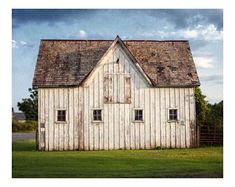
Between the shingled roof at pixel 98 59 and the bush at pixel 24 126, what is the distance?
183cm

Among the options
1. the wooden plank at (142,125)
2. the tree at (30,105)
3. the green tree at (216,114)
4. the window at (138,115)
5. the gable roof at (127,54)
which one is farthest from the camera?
the window at (138,115)

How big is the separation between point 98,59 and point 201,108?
5.26 metres

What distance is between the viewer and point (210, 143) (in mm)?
26281

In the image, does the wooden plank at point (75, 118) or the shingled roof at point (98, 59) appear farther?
the shingled roof at point (98, 59)

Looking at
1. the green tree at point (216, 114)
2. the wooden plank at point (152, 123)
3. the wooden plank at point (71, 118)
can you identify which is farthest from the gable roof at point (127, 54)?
the green tree at point (216, 114)

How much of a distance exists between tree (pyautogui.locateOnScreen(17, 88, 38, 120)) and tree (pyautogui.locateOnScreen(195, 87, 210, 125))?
7.32 m

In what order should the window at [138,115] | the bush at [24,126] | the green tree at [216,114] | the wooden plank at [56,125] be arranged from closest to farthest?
the green tree at [216,114] → the bush at [24,126] → the wooden plank at [56,125] → the window at [138,115]

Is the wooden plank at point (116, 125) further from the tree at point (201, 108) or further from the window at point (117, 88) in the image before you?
the tree at point (201, 108)

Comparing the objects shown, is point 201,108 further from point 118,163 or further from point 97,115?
point 118,163

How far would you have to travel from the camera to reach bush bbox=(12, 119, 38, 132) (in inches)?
965

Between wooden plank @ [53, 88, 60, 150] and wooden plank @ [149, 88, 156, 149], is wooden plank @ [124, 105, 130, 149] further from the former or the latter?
wooden plank @ [53, 88, 60, 150]

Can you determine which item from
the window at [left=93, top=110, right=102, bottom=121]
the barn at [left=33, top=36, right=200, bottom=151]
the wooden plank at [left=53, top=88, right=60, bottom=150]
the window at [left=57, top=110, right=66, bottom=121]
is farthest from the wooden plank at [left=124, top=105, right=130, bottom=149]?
the wooden plank at [left=53, top=88, right=60, bottom=150]

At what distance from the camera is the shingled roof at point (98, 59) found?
25953 mm
